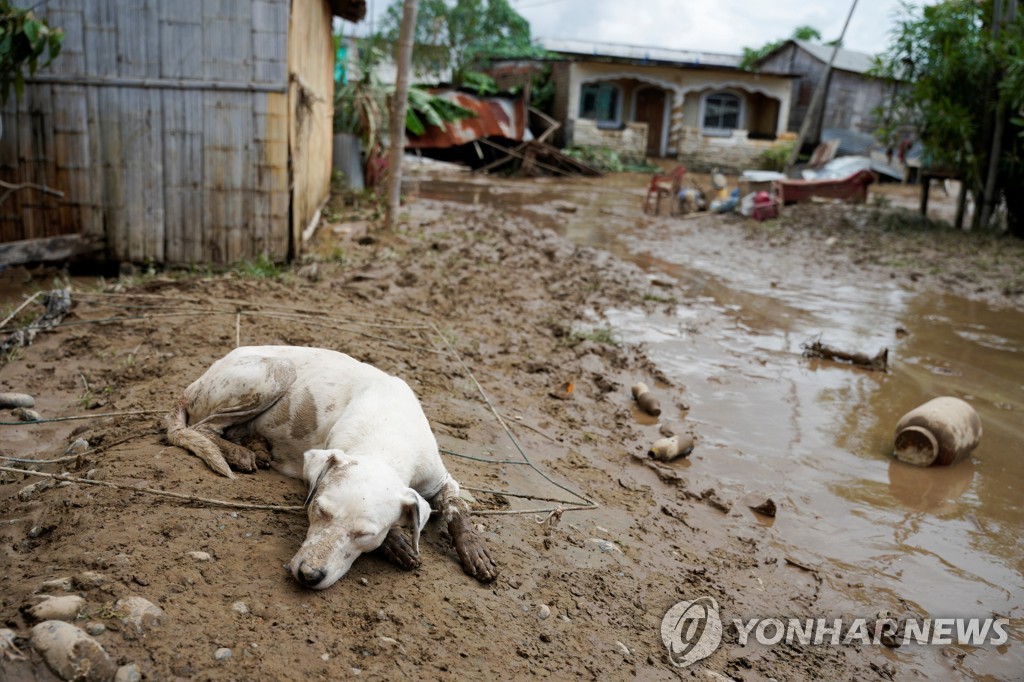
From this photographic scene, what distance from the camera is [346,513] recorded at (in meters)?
2.87

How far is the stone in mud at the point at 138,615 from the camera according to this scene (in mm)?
2424

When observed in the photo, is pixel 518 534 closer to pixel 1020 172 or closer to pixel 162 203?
pixel 162 203

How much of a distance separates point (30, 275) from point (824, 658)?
7.39m

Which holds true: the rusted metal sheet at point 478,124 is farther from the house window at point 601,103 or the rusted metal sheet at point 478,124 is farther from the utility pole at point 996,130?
the utility pole at point 996,130

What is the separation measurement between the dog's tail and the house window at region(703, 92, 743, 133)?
30.3 m

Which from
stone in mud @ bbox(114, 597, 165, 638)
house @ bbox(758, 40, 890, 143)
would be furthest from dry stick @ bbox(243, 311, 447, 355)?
house @ bbox(758, 40, 890, 143)

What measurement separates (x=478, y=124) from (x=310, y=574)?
23212 millimetres

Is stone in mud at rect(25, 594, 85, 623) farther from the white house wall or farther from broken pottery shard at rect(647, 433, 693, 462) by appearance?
the white house wall

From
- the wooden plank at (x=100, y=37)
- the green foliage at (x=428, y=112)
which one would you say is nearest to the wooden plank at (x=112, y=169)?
the wooden plank at (x=100, y=37)

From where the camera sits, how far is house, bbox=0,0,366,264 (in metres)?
7.34

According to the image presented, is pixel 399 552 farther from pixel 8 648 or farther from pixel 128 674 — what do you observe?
pixel 8 648

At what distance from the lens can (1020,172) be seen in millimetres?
14125

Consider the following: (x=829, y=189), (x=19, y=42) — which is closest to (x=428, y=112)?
(x=829, y=189)

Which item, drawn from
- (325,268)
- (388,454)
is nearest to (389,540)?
(388,454)
